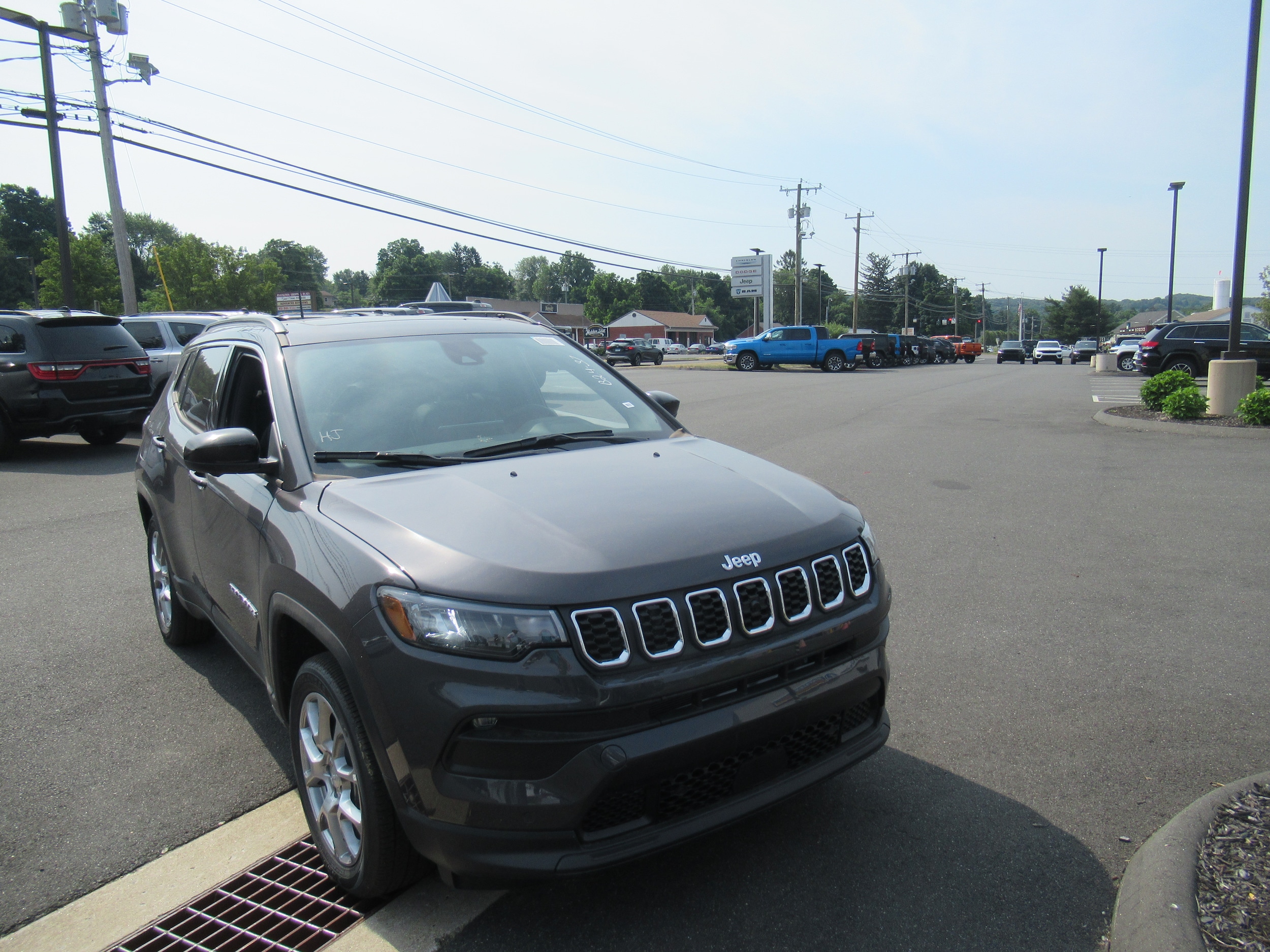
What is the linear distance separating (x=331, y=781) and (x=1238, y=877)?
267 cm

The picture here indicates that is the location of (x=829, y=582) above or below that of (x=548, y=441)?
below

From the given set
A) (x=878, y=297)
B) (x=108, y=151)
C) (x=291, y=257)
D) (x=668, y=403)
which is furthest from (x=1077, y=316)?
(x=668, y=403)

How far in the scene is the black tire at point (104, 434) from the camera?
12.6m

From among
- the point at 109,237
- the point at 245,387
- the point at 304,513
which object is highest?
the point at 109,237

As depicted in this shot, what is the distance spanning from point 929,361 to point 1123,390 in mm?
26908

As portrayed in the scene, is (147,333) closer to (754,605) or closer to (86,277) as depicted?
(754,605)

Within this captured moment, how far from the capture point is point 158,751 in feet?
11.8

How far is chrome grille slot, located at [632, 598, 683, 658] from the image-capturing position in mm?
2201

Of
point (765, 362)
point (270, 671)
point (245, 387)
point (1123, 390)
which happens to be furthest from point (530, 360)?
point (765, 362)

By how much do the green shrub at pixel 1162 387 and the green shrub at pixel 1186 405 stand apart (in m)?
0.57

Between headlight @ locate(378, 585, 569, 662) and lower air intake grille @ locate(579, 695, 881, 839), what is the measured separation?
0.44 m

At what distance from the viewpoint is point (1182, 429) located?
1287 centimetres

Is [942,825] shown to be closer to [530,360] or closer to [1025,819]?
[1025,819]

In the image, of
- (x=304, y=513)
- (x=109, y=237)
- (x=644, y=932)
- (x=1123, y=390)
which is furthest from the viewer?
(x=109, y=237)
